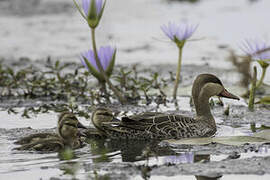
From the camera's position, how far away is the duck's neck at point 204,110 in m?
6.81

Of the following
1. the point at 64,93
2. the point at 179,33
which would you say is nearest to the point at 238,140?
the point at 179,33

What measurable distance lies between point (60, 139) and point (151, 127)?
3.12ft

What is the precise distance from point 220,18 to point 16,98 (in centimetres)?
794

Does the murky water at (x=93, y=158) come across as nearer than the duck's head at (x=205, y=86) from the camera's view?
Yes

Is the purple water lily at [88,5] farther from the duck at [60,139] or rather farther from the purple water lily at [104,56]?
the duck at [60,139]

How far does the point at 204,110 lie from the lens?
6.88 metres

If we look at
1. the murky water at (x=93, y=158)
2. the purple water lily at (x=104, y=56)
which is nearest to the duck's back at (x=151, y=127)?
the murky water at (x=93, y=158)

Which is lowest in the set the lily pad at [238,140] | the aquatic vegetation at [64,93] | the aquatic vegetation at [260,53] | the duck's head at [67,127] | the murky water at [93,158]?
the murky water at [93,158]

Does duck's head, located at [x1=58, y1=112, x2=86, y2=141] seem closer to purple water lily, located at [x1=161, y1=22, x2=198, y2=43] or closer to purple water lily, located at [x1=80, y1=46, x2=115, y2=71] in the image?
purple water lily, located at [x1=80, y1=46, x2=115, y2=71]

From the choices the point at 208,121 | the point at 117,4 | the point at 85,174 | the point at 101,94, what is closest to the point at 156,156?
the point at 85,174

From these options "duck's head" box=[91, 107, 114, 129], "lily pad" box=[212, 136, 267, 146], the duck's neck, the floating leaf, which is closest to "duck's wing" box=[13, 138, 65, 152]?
"duck's head" box=[91, 107, 114, 129]

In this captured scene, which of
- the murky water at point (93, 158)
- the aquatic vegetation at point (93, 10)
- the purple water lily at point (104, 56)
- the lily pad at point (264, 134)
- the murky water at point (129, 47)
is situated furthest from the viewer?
the purple water lily at point (104, 56)

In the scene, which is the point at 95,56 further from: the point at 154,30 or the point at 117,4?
the point at 117,4

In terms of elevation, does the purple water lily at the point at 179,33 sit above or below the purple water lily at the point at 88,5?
below
